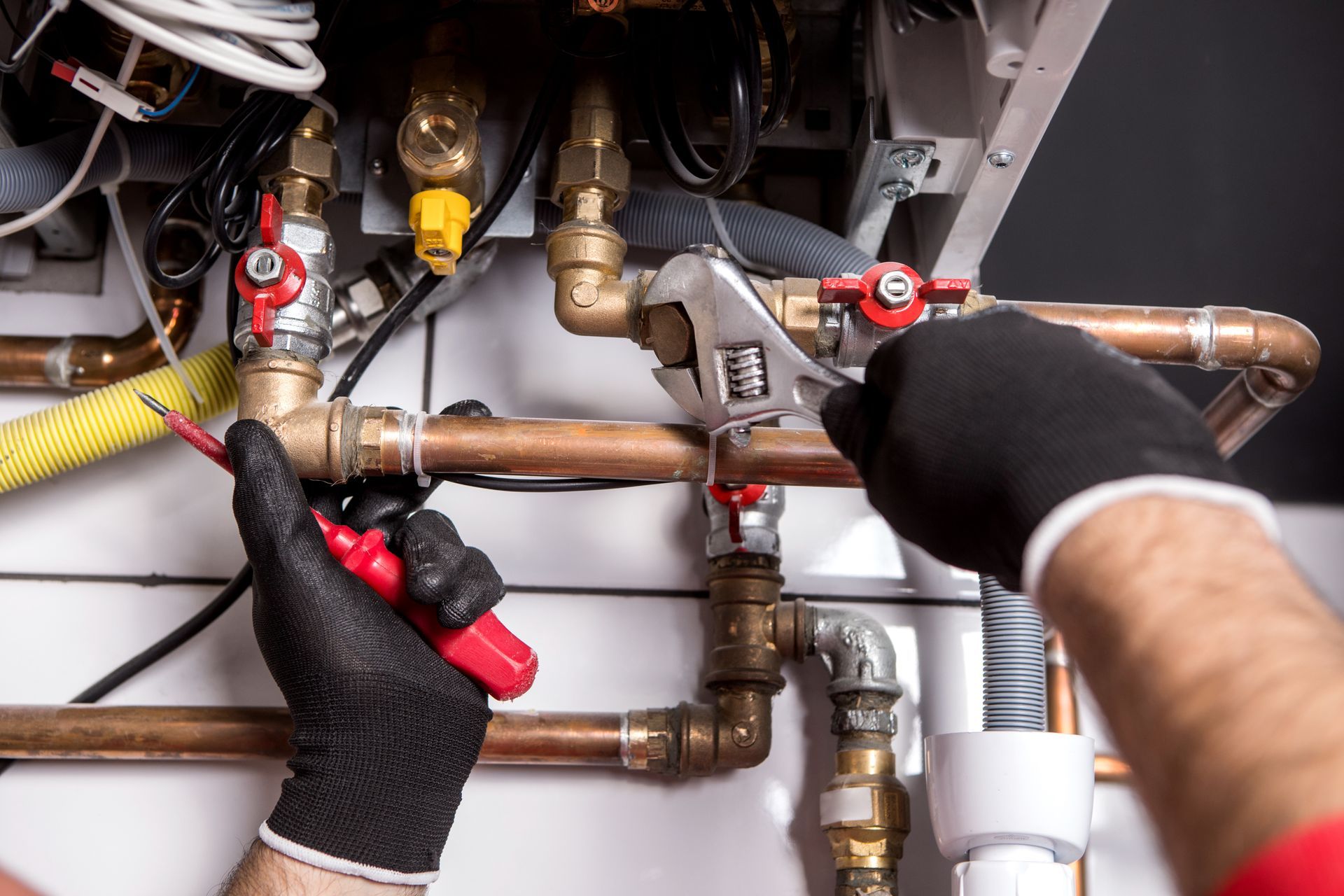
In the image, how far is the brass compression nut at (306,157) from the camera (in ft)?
2.33

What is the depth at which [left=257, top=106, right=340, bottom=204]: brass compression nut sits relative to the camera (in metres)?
0.71

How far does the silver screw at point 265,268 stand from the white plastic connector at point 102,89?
0.13 meters

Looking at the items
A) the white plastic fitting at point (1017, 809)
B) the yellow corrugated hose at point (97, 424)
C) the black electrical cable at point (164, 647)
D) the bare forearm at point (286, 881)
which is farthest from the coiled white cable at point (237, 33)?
the white plastic fitting at point (1017, 809)

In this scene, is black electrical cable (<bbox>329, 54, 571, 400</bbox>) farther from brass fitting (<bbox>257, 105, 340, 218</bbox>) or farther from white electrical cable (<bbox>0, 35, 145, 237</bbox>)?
white electrical cable (<bbox>0, 35, 145, 237</bbox>)

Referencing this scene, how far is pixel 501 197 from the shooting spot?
741 mm

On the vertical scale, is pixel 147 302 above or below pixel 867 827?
above

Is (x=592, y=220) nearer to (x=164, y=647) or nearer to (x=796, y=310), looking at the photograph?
(x=796, y=310)

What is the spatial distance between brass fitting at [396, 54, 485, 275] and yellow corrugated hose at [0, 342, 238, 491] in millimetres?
213

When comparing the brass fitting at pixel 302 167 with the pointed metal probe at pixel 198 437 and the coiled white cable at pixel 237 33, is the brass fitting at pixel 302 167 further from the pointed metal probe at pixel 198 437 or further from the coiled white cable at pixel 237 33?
the pointed metal probe at pixel 198 437

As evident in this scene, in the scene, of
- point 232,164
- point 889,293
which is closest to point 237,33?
point 232,164

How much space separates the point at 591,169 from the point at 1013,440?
0.42 metres

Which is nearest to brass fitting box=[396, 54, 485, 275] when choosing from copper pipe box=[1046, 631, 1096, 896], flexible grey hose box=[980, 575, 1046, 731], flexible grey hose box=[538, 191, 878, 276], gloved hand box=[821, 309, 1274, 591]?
flexible grey hose box=[538, 191, 878, 276]

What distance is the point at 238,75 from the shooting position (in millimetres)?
605

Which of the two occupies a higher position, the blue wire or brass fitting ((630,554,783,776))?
the blue wire
